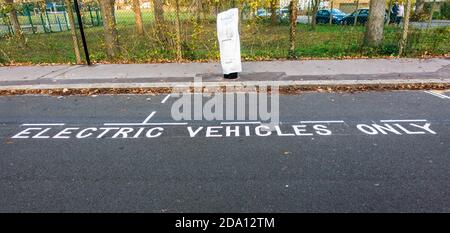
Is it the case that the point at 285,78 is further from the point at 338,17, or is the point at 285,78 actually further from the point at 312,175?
the point at 338,17

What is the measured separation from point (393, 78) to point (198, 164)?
5840 mm

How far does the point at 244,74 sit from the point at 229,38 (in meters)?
1.20

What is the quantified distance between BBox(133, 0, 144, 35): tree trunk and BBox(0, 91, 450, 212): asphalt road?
6.65m

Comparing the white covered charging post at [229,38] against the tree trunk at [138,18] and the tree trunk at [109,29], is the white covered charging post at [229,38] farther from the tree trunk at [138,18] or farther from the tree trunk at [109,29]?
the tree trunk at [138,18]

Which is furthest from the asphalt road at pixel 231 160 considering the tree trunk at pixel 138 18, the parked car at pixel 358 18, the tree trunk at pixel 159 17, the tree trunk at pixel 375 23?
the parked car at pixel 358 18

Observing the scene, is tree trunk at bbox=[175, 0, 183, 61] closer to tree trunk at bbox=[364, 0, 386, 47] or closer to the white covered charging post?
the white covered charging post

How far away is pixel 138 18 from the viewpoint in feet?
43.1

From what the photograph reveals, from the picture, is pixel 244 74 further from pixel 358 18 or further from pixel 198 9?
pixel 358 18

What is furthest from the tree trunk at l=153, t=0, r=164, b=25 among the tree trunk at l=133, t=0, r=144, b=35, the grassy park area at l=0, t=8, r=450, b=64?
the tree trunk at l=133, t=0, r=144, b=35

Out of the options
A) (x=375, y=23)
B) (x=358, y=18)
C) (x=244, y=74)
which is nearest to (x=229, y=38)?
(x=244, y=74)

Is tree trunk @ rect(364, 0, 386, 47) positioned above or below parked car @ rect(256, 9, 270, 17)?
below

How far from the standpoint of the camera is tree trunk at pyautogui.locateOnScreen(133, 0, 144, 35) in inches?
472

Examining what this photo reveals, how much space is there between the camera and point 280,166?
13.2ft
